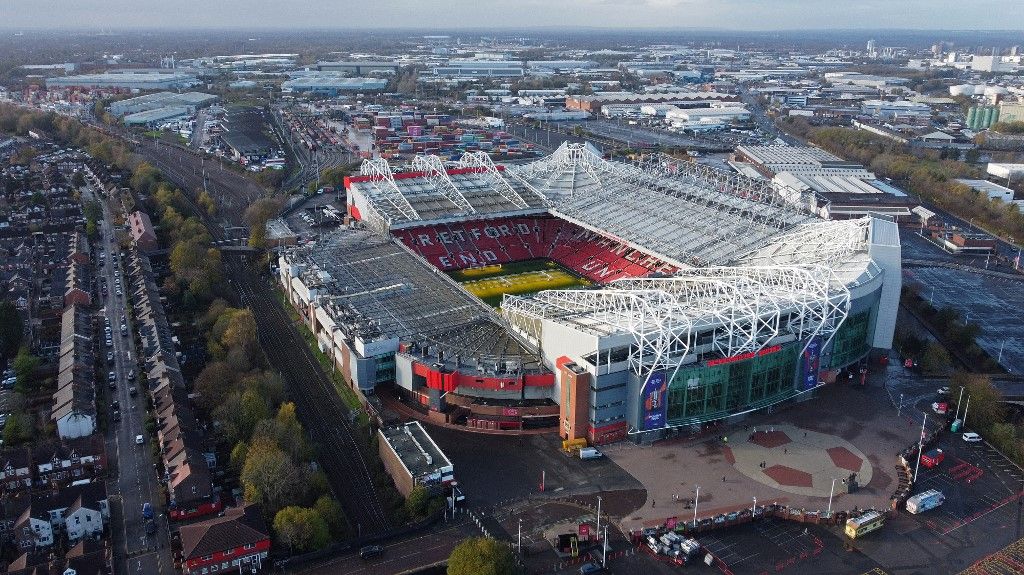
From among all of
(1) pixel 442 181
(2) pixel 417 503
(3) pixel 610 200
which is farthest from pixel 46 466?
(3) pixel 610 200

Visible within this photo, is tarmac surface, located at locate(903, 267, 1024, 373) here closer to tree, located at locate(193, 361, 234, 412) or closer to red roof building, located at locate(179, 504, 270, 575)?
red roof building, located at locate(179, 504, 270, 575)

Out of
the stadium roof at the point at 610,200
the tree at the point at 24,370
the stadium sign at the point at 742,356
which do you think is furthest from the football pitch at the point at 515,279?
the tree at the point at 24,370

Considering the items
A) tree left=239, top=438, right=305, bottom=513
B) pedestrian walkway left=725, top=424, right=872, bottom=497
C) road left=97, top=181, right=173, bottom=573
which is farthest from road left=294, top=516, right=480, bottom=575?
pedestrian walkway left=725, top=424, right=872, bottom=497

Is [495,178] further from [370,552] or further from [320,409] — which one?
[370,552]

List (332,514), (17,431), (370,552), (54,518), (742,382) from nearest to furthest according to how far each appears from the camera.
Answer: (370,552)
(54,518)
(332,514)
(17,431)
(742,382)

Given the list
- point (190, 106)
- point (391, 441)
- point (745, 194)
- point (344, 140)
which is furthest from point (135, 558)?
point (190, 106)

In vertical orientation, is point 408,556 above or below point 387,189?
below
